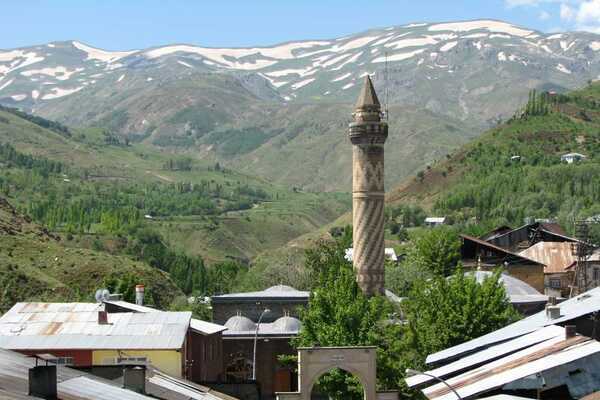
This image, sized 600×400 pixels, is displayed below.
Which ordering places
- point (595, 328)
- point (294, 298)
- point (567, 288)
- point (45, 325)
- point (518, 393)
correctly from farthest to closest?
point (567, 288)
point (294, 298)
point (45, 325)
point (595, 328)
point (518, 393)

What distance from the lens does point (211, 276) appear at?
186m

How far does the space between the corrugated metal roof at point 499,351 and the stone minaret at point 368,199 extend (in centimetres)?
4514

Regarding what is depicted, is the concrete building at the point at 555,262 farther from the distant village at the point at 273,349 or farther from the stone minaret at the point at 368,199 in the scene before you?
the stone minaret at the point at 368,199

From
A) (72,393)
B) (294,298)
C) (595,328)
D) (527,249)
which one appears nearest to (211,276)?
(527,249)

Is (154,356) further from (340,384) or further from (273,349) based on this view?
(273,349)

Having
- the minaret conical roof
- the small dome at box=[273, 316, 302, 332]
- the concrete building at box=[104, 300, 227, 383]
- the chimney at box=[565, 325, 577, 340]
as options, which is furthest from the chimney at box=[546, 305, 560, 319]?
the minaret conical roof

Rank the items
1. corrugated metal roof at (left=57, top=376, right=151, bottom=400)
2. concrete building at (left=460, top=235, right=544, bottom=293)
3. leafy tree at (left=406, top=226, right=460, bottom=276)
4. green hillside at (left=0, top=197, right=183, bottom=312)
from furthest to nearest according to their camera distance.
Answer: green hillside at (left=0, top=197, right=183, bottom=312) → leafy tree at (left=406, top=226, right=460, bottom=276) → concrete building at (left=460, top=235, right=544, bottom=293) → corrugated metal roof at (left=57, top=376, right=151, bottom=400)

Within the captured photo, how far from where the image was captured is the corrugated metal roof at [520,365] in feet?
131

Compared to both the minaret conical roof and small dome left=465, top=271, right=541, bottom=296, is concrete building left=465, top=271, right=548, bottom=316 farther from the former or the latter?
the minaret conical roof

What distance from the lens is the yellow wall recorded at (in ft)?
181

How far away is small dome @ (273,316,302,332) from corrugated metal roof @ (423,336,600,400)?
4456 cm

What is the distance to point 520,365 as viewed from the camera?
42.0 metres

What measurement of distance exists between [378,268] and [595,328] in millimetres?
47860

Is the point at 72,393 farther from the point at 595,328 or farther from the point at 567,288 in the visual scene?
the point at 567,288
